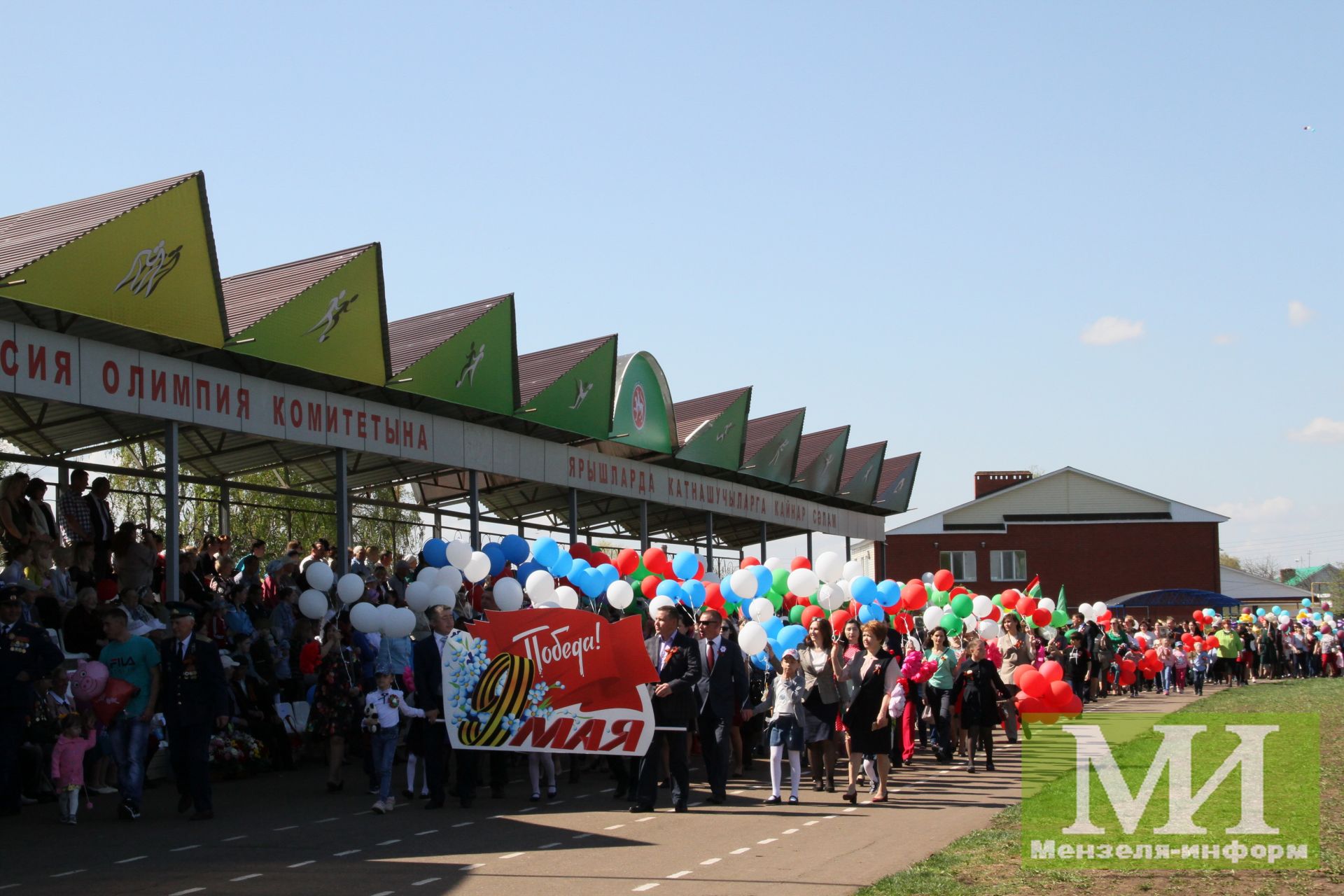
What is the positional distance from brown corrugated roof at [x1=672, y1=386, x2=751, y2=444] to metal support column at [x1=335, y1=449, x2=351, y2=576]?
10.7 m

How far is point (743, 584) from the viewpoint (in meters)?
17.7

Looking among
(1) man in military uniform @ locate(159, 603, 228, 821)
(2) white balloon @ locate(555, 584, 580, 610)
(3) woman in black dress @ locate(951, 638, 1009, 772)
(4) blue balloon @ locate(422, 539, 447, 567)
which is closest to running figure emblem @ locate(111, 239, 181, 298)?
(4) blue balloon @ locate(422, 539, 447, 567)

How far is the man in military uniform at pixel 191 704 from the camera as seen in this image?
40.5 feet

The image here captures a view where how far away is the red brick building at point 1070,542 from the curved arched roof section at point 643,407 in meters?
43.7

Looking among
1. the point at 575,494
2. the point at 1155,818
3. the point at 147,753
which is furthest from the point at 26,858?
the point at 575,494

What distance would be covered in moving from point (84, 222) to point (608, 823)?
27.5 ft

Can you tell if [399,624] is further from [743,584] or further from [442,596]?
[743,584]

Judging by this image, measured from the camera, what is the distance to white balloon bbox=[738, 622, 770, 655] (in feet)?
50.9

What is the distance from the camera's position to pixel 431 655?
13344 millimetres

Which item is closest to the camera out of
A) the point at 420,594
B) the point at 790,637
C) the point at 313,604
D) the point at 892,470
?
the point at 420,594

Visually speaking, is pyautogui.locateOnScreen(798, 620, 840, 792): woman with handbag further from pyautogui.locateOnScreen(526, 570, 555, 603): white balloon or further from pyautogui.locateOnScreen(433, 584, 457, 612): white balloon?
pyautogui.locateOnScreen(433, 584, 457, 612): white balloon

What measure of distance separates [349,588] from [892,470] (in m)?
29.0

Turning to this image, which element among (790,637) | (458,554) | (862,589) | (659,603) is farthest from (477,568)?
(862,589)

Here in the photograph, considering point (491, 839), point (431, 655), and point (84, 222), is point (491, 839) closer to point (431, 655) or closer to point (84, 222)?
point (431, 655)
